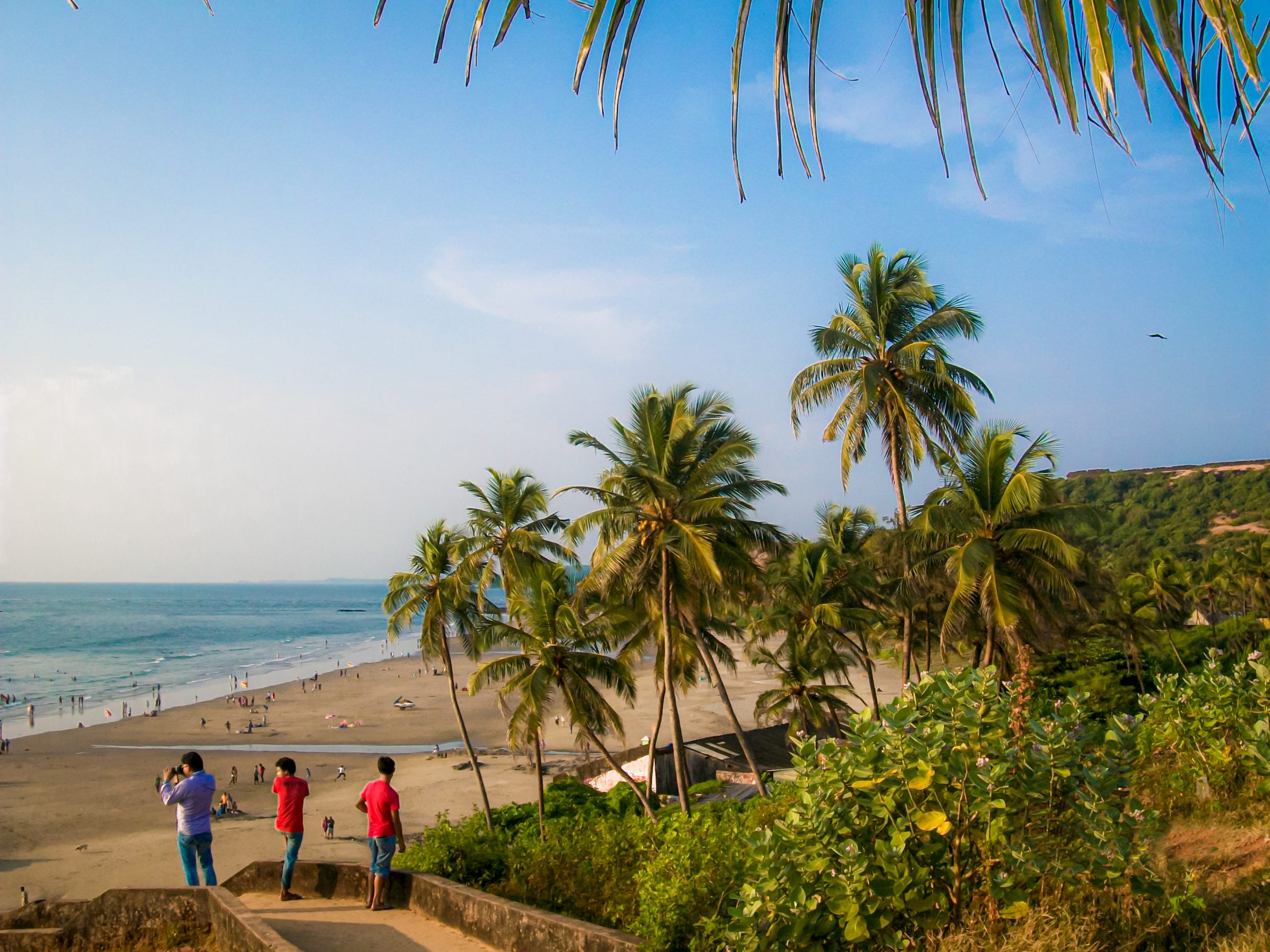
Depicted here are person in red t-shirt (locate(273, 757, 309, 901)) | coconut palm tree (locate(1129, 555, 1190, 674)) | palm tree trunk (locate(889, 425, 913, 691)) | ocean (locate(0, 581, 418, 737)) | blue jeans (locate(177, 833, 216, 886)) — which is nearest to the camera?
blue jeans (locate(177, 833, 216, 886))

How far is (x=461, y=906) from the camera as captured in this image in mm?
6797

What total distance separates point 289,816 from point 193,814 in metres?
0.81

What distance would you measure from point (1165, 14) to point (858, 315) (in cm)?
1962

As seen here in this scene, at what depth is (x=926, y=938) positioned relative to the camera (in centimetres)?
396

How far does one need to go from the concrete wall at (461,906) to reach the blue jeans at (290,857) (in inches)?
7.8

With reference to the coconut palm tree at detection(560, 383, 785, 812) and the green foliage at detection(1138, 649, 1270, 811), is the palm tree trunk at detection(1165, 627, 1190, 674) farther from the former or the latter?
the green foliage at detection(1138, 649, 1270, 811)

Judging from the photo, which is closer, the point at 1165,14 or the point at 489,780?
the point at 1165,14

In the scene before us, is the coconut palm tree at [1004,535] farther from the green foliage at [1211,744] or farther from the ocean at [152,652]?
the ocean at [152,652]

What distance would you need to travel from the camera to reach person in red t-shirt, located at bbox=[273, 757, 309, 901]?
7668 mm

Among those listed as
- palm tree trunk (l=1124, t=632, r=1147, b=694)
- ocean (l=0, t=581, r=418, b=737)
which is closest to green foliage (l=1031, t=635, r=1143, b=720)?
palm tree trunk (l=1124, t=632, r=1147, b=694)

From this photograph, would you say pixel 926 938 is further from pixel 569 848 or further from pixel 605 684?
pixel 605 684

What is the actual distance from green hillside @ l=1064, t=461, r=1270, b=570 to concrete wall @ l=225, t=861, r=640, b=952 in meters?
56.3

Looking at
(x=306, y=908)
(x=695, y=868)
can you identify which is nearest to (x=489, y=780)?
(x=306, y=908)

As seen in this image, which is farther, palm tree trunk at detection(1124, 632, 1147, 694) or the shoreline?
the shoreline
